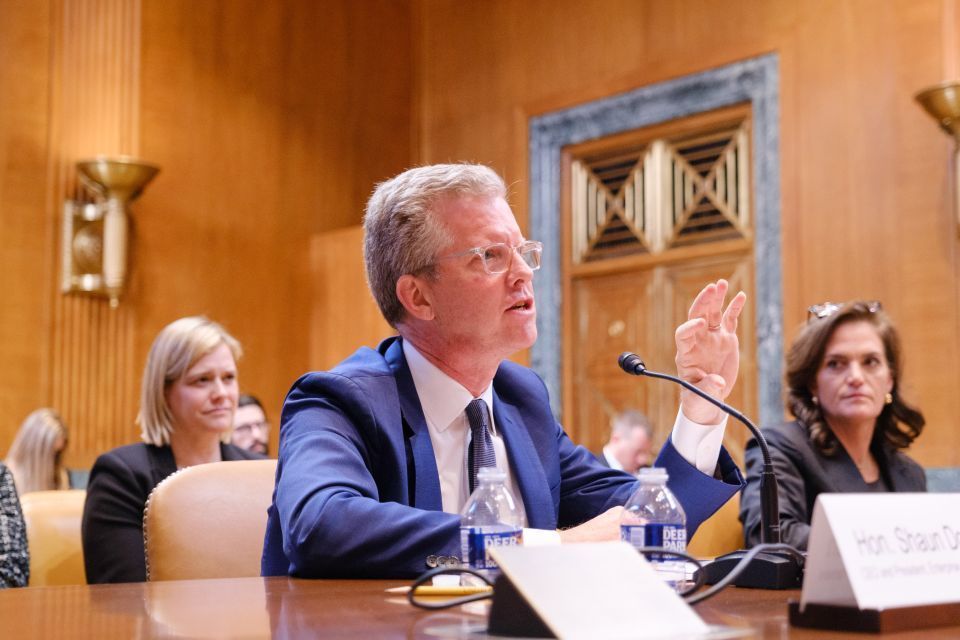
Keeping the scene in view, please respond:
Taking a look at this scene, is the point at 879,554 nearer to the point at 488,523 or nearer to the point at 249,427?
the point at 488,523

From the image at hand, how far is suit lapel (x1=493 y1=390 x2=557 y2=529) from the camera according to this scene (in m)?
2.21

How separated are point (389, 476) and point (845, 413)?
207 cm

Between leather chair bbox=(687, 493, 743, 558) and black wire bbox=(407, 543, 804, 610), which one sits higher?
black wire bbox=(407, 543, 804, 610)

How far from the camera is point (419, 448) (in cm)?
215

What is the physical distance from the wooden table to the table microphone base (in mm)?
30

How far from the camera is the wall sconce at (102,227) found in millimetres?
7145

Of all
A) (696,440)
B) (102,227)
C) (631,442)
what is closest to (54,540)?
(696,440)

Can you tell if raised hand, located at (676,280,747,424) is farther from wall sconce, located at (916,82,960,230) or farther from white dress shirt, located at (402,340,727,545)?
wall sconce, located at (916,82,960,230)

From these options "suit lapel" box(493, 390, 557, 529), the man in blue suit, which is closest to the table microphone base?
the man in blue suit

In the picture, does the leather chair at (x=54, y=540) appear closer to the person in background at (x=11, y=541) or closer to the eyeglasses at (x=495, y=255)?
the person in background at (x=11, y=541)

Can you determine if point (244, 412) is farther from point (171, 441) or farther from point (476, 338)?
point (476, 338)

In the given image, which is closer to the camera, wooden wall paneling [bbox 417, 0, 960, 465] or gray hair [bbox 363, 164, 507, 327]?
gray hair [bbox 363, 164, 507, 327]

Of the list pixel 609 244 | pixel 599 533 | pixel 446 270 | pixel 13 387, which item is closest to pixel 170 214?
pixel 13 387

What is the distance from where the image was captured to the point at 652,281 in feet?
24.2
